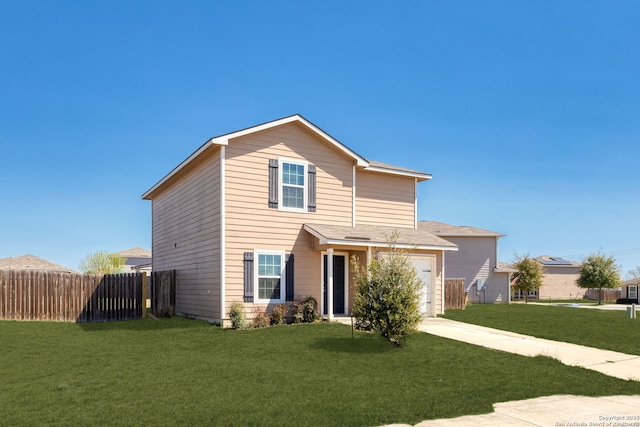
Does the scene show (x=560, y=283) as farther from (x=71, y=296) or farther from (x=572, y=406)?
(x=572, y=406)

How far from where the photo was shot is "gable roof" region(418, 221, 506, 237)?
39875 mm

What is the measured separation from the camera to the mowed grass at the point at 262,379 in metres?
7.39

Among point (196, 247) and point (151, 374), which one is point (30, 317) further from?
point (151, 374)

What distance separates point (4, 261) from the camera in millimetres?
40625

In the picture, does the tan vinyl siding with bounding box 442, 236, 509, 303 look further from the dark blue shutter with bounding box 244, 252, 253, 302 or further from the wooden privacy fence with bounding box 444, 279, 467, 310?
the dark blue shutter with bounding box 244, 252, 253, 302

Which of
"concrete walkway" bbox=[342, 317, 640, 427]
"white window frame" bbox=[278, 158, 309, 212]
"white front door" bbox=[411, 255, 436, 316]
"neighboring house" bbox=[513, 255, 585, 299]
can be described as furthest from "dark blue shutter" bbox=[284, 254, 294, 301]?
"neighboring house" bbox=[513, 255, 585, 299]

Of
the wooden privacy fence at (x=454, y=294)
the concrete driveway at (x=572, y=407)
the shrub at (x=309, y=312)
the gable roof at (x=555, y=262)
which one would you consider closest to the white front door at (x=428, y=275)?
the shrub at (x=309, y=312)

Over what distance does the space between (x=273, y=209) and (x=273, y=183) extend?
891 mm

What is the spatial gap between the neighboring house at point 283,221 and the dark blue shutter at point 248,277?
0.11 ft

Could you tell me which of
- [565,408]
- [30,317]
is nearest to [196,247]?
[30,317]

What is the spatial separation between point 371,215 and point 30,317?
13.1 metres

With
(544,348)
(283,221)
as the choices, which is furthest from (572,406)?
Answer: (283,221)

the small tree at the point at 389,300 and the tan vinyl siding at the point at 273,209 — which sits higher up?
the tan vinyl siding at the point at 273,209

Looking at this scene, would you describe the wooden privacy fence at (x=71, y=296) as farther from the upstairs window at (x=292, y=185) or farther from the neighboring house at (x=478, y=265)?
the neighboring house at (x=478, y=265)
